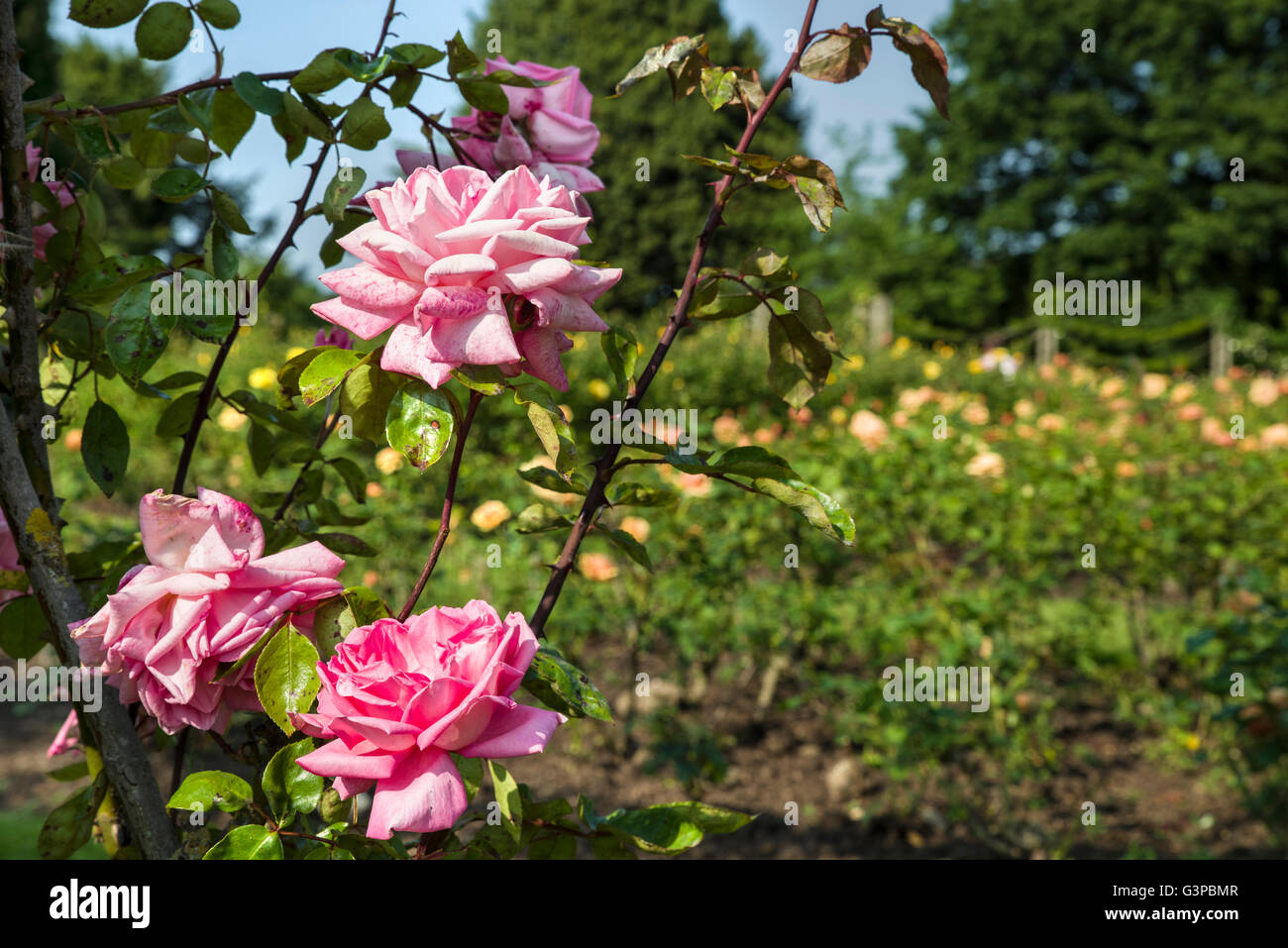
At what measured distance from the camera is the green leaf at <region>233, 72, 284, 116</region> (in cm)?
80

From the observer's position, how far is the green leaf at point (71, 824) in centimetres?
84

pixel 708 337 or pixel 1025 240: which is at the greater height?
pixel 1025 240

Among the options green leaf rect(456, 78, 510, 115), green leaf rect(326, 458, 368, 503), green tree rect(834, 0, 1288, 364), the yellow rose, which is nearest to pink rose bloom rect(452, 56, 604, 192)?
green leaf rect(456, 78, 510, 115)

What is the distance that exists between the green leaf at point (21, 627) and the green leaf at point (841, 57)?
33.1 inches

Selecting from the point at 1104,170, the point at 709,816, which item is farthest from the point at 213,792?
the point at 1104,170

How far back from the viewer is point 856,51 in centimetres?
83

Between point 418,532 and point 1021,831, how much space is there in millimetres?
2163

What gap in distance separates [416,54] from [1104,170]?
2894 centimetres

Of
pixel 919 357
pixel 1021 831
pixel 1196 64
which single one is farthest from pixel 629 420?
pixel 1196 64

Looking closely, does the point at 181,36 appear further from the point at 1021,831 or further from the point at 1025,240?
the point at 1025,240

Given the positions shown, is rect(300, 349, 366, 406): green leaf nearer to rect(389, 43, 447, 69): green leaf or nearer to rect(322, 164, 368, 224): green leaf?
rect(322, 164, 368, 224): green leaf

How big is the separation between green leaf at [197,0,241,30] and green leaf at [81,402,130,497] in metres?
0.36

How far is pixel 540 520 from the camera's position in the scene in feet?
3.04

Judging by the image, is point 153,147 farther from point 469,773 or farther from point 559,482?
point 469,773
